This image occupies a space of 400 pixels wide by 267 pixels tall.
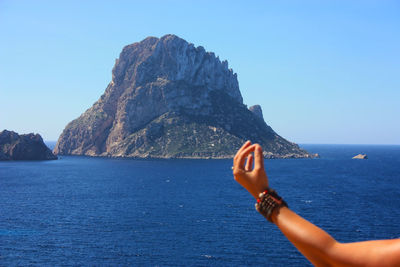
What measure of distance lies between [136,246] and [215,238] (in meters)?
16.2

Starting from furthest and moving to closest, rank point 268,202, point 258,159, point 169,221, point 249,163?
point 169,221
point 249,163
point 268,202
point 258,159

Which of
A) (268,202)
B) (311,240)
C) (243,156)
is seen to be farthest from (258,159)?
(311,240)

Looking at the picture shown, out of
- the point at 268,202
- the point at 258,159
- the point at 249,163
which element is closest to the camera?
the point at 258,159

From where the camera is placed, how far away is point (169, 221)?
296ft

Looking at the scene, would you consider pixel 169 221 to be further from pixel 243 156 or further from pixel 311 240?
pixel 311 240

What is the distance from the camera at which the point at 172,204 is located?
371 feet

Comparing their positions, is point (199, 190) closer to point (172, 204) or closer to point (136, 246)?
point (172, 204)

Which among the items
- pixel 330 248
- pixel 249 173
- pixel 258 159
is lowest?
pixel 330 248

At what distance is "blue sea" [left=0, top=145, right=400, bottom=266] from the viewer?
65.6 m

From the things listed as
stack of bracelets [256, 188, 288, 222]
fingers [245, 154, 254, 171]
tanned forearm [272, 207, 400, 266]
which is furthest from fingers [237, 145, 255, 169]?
tanned forearm [272, 207, 400, 266]

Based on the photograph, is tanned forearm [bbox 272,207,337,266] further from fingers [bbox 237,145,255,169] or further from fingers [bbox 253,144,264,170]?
fingers [bbox 237,145,255,169]

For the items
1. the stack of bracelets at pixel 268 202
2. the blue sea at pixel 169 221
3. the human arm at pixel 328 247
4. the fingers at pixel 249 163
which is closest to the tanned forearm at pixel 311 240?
the human arm at pixel 328 247

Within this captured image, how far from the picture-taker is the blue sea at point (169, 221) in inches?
2584

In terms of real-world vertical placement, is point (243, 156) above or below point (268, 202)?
→ above
